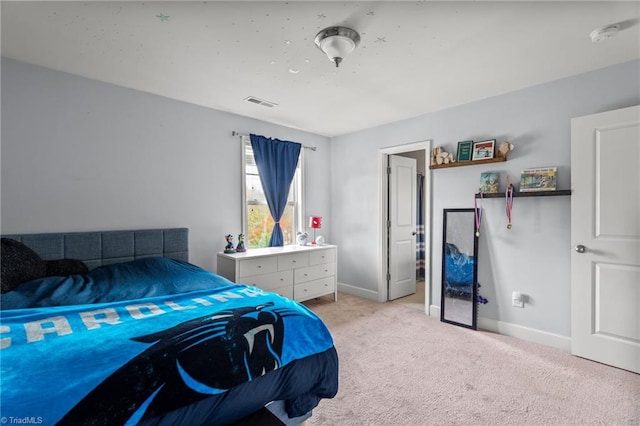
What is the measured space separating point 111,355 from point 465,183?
11.1 ft

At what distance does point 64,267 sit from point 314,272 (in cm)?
255

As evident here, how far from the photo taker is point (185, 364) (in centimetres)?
132

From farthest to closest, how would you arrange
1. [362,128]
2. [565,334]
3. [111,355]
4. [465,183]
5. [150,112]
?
[362,128] → [465,183] → [150,112] → [565,334] → [111,355]

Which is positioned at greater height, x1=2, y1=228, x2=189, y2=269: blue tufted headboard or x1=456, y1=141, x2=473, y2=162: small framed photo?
x1=456, y1=141, x2=473, y2=162: small framed photo

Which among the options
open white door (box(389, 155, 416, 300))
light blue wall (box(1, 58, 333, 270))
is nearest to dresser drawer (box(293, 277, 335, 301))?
open white door (box(389, 155, 416, 300))

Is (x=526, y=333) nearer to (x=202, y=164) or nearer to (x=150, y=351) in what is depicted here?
(x=150, y=351)

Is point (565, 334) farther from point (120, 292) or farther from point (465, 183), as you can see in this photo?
point (120, 292)

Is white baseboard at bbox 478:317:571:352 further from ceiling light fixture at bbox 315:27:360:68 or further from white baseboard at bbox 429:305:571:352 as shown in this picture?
ceiling light fixture at bbox 315:27:360:68

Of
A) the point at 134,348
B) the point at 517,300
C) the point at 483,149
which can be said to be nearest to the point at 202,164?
the point at 134,348

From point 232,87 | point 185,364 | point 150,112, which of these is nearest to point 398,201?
point 232,87

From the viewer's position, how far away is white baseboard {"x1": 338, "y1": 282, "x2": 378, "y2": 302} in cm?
432

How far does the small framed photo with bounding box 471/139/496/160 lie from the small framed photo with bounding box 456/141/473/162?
0.13 ft

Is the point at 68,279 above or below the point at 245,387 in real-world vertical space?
above

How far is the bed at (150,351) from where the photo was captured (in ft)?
3.65
